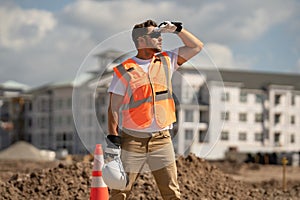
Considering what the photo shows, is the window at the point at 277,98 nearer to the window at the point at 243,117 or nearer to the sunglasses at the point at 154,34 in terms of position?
the window at the point at 243,117

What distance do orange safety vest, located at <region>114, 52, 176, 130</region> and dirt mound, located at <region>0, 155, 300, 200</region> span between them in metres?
4.00

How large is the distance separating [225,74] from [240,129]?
838 cm

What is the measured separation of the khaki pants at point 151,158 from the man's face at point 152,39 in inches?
29.3

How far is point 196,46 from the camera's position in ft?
19.2

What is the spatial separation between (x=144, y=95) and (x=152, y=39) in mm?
502

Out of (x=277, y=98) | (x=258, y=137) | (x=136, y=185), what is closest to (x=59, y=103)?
(x=258, y=137)

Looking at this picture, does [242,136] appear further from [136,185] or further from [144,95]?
[144,95]

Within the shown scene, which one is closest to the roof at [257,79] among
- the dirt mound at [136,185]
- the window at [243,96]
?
the window at [243,96]

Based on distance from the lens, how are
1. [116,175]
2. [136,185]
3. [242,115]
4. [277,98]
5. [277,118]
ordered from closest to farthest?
[116,175]
[136,185]
[242,115]
[277,118]
[277,98]

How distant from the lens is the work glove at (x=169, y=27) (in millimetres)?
5559

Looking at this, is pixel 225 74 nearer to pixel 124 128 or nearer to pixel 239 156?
pixel 239 156

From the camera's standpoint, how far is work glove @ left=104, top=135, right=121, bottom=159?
18.3 ft

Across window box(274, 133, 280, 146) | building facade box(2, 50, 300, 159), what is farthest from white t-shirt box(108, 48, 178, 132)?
window box(274, 133, 280, 146)

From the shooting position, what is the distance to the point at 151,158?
567 cm
